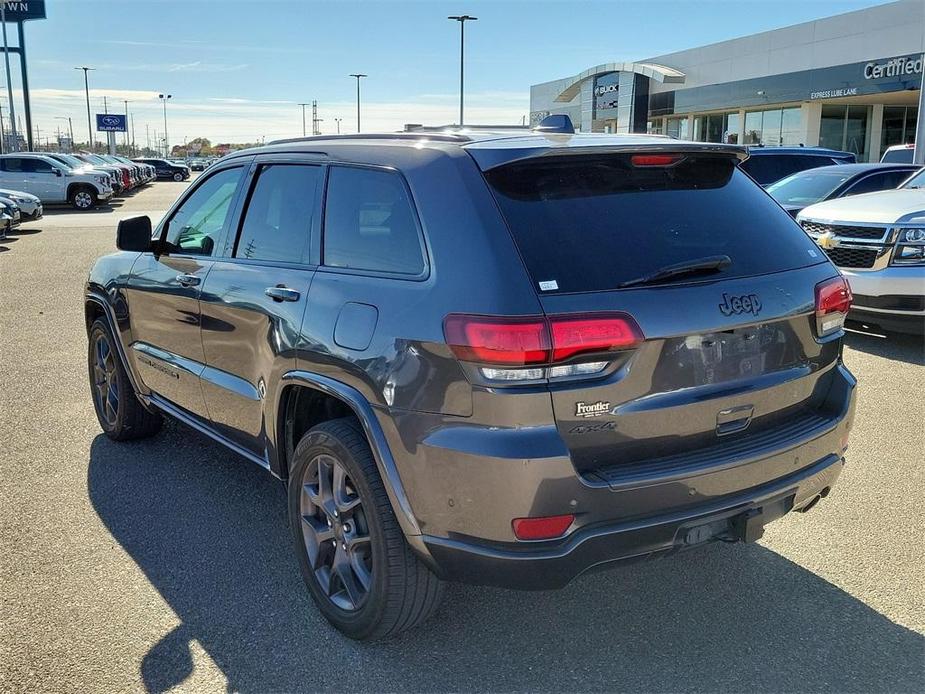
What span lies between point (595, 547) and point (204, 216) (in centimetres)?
285

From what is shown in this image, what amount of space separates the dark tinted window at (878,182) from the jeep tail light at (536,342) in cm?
982

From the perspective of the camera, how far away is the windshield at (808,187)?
11.1 metres

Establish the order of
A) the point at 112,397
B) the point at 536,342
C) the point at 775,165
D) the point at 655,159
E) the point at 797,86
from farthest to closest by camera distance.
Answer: the point at 797,86 → the point at 775,165 → the point at 112,397 → the point at 655,159 → the point at 536,342

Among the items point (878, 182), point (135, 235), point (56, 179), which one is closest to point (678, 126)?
point (56, 179)

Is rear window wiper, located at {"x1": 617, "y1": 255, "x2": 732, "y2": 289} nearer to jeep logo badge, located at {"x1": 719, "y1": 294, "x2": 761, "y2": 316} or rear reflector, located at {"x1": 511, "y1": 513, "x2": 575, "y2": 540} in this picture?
jeep logo badge, located at {"x1": 719, "y1": 294, "x2": 761, "y2": 316}

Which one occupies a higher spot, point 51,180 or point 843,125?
point 843,125

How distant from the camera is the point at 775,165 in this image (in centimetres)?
1411

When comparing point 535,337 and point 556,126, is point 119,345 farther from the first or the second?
point 535,337

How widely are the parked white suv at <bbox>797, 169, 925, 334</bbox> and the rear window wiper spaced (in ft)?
17.6

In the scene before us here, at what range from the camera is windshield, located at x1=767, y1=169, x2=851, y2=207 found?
11.1 metres

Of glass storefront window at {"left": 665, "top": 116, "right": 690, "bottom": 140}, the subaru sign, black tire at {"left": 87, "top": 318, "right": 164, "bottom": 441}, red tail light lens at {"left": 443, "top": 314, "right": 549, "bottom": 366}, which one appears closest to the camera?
red tail light lens at {"left": 443, "top": 314, "right": 549, "bottom": 366}

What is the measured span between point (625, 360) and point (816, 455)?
40.5 inches

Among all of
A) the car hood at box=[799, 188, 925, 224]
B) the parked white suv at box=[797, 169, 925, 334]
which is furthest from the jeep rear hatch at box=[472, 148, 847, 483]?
the car hood at box=[799, 188, 925, 224]

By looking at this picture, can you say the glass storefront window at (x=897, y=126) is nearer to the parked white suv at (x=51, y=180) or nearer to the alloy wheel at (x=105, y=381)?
the parked white suv at (x=51, y=180)
